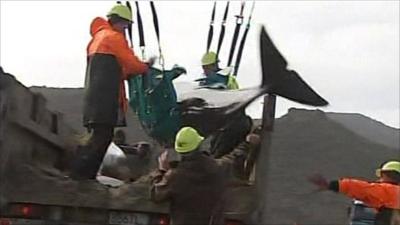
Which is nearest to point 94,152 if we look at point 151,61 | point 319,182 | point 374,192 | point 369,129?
point 151,61

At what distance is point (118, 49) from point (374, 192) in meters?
2.30

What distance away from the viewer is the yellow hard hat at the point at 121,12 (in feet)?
31.1

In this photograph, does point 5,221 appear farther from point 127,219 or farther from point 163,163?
point 163,163

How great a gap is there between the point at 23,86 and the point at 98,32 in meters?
0.88

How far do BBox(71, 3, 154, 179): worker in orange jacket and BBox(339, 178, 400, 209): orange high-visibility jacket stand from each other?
1910mm

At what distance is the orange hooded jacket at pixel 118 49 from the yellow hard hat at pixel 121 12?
122mm

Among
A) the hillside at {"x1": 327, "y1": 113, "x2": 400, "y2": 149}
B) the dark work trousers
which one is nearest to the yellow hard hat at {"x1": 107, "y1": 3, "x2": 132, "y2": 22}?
the dark work trousers

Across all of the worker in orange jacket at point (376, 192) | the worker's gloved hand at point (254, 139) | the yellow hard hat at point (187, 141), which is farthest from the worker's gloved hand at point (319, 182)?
the yellow hard hat at point (187, 141)

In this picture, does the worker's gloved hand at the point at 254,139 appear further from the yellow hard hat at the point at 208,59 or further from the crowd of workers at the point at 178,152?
the yellow hard hat at the point at 208,59

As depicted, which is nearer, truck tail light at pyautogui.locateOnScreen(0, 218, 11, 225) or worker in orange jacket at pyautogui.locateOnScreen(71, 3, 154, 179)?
truck tail light at pyautogui.locateOnScreen(0, 218, 11, 225)

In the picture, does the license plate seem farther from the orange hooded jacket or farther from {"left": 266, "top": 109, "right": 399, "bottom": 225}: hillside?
{"left": 266, "top": 109, "right": 399, "bottom": 225}: hillside

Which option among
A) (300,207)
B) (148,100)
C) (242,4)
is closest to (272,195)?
(300,207)

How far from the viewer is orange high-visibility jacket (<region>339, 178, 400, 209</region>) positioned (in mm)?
9664

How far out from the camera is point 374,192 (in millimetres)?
9672
